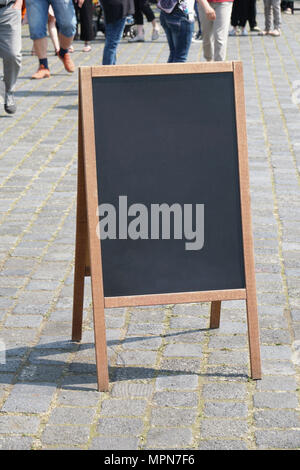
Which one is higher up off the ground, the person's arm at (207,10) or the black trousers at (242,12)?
the person's arm at (207,10)

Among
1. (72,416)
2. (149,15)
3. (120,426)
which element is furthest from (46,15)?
(120,426)

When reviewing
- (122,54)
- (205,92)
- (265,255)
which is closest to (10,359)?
(205,92)

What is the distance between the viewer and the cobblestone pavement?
3701 mm

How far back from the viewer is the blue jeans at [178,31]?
9.45 m

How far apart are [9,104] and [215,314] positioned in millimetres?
6054

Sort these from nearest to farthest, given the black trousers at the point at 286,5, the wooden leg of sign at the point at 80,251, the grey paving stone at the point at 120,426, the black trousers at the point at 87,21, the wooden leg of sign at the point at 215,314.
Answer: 1. the grey paving stone at the point at 120,426
2. the wooden leg of sign at the point at 80,251
3. the wooden leg of sign at the point at 215,314
4. the black trousers at the point at 87,21
5. the black trousers at the point at 286,5

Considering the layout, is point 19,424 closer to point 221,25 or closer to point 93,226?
point 93,226

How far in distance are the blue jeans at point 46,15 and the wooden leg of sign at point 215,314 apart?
7.08 m

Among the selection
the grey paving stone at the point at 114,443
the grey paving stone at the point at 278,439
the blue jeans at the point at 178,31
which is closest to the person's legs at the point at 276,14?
the blue jeans at the point at 178,31

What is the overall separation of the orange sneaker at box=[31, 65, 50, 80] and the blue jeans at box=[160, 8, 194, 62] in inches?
136

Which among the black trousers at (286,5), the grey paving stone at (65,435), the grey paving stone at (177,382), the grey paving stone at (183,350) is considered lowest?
the black trousers at (286,5)

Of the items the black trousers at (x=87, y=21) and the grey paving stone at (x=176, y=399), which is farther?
the black trousers at (x=87, y=21)

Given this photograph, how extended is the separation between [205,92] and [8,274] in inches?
79.6

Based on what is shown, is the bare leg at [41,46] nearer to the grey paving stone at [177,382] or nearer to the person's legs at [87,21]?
the person's legs at [87,21]
